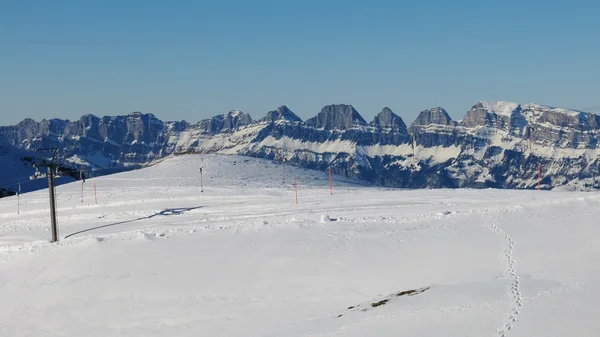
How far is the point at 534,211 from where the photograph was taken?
146ft

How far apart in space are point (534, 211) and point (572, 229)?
18.5 ft

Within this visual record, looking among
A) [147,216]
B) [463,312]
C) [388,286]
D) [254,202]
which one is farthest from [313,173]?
[463,312]

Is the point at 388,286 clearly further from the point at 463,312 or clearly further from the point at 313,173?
the point at 313,173

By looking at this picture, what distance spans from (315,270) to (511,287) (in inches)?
446

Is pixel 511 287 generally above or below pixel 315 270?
above

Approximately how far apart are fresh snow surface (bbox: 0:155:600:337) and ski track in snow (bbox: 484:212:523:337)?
0.12 m

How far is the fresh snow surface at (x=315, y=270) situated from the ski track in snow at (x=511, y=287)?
12 centimetres

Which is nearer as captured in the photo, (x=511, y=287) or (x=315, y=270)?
(x=511, y=287)

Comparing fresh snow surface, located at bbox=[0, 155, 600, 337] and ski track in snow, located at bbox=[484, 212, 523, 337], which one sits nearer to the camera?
ski track in snow, located at bbox=[484, 212, 523, 337]

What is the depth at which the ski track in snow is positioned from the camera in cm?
2206

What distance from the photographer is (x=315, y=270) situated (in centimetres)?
3525

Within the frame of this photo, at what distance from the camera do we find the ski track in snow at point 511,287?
2206cm

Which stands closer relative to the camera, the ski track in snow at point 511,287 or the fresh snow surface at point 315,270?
the ski track in snow at point 511,287

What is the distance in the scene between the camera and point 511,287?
2722 cm
